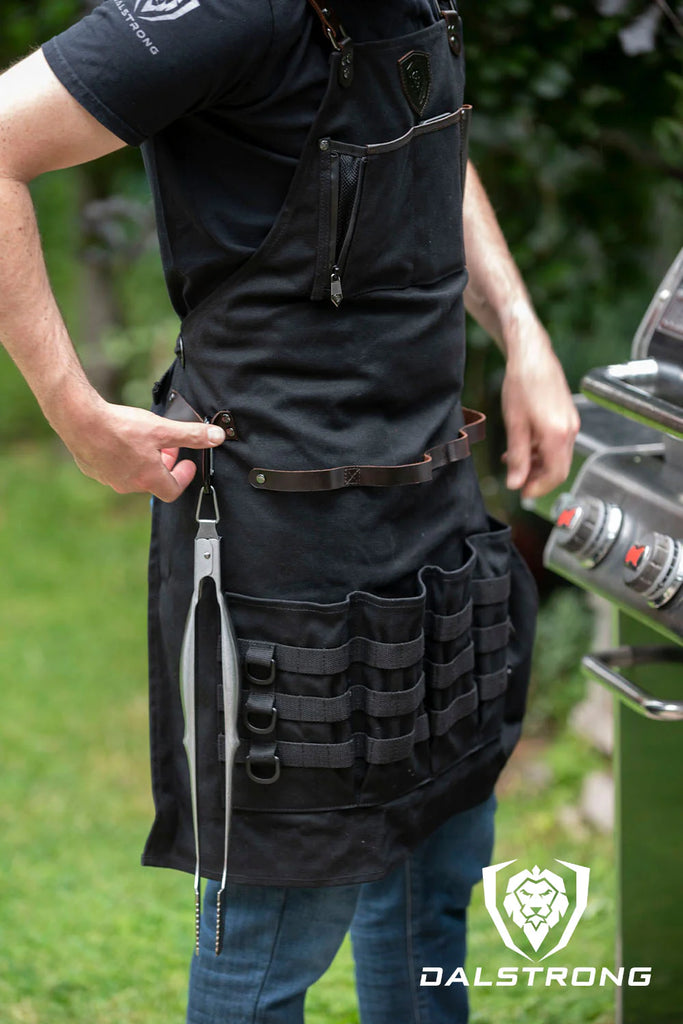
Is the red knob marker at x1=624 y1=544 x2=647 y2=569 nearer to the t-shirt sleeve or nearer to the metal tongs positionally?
the metal tongs

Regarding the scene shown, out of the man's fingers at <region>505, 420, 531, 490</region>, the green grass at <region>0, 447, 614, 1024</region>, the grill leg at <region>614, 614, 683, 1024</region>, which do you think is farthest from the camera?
the green grass at <region>0, 447, 614, 1024</region>

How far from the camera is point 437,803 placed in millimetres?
1481

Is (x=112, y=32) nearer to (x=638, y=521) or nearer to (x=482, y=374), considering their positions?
(x=638, y=521)

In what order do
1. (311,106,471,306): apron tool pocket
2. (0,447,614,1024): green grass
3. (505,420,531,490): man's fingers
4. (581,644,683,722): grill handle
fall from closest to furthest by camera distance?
1. (311,106,471,306): apron tool pocket
2. (581,644,683,722): grill handle
3. (505,420,531,490): man's fingers
4. (0,447,614,1024): green grass

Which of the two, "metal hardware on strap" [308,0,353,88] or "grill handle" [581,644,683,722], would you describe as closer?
"metal hardware on strap" [308,0,353,88]

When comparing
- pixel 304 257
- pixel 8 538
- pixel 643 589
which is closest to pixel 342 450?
pixel 304 257

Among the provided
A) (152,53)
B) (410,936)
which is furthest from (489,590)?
(152,53)

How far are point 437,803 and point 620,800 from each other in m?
0.45

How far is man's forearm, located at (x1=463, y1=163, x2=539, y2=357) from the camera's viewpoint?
5.37 ft

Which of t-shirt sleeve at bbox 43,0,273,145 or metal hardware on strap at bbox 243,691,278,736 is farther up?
t-shirt sleeve at bbox 43,0,273,145

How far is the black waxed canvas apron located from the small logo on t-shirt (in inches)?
5.8

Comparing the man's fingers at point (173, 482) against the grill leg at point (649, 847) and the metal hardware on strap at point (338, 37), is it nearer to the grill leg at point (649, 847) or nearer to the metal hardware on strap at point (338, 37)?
the metal hardware on strap at point (338, 37)

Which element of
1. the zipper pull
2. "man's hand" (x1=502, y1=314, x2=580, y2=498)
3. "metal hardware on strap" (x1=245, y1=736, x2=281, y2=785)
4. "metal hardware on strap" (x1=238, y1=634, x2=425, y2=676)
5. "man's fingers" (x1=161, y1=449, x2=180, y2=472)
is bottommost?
"metal hardware on strap" (x1=245, y1=736, x2=281, y2=785)

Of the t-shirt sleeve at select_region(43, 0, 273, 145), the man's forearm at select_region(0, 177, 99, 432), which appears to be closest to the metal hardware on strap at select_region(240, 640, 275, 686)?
the man's forearm at select_region(0, 177, 99, 432)
